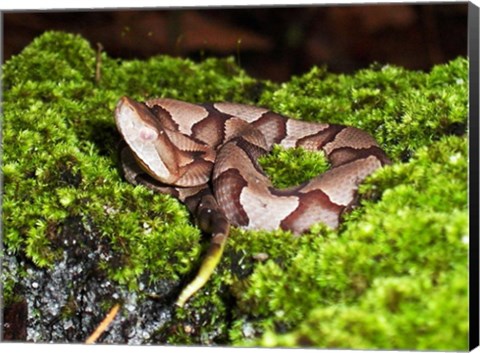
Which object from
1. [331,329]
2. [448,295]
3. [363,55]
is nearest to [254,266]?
[331,329]

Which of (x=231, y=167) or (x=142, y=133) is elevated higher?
(x=142, y=133)

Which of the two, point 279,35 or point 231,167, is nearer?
point 231,167

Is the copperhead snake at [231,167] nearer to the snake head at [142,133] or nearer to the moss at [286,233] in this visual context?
the snake head at [142,133]

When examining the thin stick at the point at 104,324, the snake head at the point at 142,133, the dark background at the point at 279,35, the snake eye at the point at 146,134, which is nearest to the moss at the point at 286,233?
the thin stick at the point at 104,324

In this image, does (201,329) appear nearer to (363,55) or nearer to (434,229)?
(434,229)

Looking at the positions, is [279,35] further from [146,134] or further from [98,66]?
[146,134]

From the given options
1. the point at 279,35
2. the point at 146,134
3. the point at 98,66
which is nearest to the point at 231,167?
the point at 146,134

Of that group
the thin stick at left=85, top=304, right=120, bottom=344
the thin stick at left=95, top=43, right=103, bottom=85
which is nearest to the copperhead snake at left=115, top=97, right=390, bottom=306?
the thin stick at left=85, top=304, right=120, bottom=344
